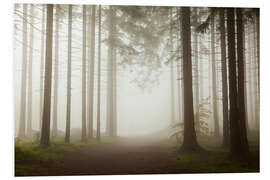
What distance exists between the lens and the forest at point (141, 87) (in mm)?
4605

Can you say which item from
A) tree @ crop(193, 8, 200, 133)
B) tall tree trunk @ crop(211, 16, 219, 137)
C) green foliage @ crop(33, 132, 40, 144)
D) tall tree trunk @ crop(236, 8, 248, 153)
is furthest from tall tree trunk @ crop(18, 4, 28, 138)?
tall tree trunk @ crop(236, 8, 248, 153)

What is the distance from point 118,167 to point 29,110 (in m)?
2.54

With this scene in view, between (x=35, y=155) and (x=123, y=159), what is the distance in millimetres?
1983

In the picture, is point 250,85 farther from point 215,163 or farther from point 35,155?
point 35,155

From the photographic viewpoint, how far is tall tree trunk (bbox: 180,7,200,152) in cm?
485

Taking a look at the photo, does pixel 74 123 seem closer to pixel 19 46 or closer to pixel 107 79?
pixel 107 79

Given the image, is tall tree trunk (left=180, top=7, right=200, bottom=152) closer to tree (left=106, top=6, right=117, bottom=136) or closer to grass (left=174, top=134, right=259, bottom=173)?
grass (left=174, top=134, right=259, bottom=173)

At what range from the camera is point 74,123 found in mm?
4984

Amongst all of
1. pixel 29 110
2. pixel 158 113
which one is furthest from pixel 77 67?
pixel 158 113

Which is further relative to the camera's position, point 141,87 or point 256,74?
point 141,87

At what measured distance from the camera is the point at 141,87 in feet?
16.6

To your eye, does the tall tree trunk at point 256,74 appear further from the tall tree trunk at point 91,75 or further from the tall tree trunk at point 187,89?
the tall tree trunk at point 91,75

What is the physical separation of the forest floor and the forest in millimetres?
23

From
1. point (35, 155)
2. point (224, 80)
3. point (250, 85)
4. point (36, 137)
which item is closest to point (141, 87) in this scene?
point (224, 80)
